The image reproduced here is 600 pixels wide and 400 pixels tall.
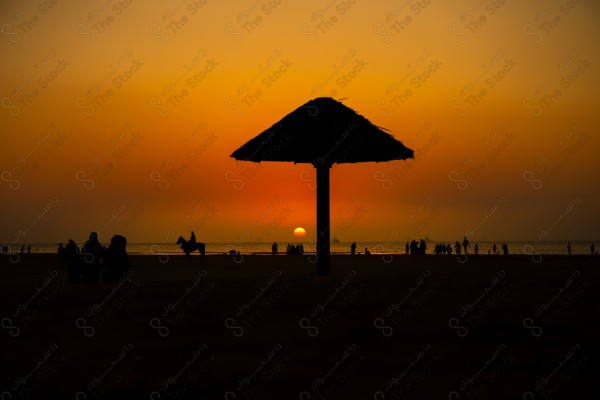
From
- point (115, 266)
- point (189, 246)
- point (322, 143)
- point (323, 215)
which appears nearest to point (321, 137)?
point (322, 143)

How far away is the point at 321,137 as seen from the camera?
1655 centimetres

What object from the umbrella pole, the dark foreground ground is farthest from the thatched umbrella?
the dark foreground ground

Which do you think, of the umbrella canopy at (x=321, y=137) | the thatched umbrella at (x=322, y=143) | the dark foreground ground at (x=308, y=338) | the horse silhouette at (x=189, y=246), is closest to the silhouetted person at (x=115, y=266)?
the dark foreground ground at (x=308, y=338)

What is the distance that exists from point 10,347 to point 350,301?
5.41m

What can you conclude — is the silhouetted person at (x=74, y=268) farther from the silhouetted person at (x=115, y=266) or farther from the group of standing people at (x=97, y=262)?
the silhouetted person at (x=115, y=266)

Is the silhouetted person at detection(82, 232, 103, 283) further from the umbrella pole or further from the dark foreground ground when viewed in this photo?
the umbrella pole

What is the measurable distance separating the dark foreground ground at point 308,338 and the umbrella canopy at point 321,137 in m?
4.09

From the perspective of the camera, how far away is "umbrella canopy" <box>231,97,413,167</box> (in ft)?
54.0

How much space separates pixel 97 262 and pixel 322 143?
228 inches

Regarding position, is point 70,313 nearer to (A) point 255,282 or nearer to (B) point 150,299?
(B) point 150,299

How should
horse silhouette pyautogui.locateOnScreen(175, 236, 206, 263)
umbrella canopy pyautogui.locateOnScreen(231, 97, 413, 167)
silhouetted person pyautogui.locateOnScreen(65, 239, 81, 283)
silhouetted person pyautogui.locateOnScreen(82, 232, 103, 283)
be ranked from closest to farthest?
1. silhouetted person pyautogui.locateOnScreen(82, 232, 103, 283)
2. silhouetted person pyautogui.locateOnScreen(65, 239, 81, 283)
3. umbrella canopy pyautogui.locateOnScreen(231, 97, 413, 167)
4. horse silhouette pyautogui.locateOnScreen(175, 236, 206, 263)

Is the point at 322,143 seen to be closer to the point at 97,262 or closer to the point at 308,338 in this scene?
the point at 97,262

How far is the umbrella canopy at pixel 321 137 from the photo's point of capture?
16.5 meters

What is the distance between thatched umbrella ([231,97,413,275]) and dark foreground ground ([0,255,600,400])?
3.98 m
